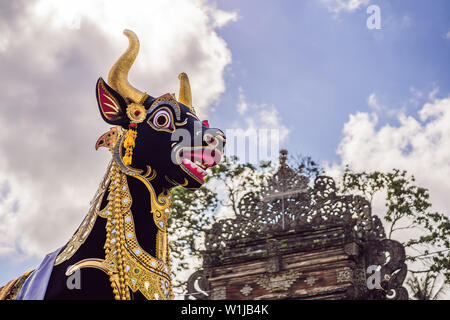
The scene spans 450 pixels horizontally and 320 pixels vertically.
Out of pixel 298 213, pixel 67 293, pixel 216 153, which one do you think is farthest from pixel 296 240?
pixel 67 293

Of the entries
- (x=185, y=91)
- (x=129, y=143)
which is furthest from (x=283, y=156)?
(x=129, y=143)

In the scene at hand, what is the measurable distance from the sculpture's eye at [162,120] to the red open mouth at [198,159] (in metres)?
0.20

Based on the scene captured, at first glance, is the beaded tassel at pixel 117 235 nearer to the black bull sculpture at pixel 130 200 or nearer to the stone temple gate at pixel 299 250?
the black bull sculpture at pixel 130 200

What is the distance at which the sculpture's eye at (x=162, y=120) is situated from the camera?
12.2 feet

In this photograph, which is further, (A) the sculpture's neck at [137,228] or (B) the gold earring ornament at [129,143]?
(B) the gold earring ornament at [129,143]

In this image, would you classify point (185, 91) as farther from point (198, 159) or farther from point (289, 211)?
point (289, 211)

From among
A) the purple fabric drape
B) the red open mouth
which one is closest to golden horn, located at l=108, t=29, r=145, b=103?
the red open mouth

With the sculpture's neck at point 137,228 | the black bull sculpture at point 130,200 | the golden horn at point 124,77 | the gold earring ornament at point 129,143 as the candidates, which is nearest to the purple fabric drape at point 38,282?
the black bull sculpture at point 130,200

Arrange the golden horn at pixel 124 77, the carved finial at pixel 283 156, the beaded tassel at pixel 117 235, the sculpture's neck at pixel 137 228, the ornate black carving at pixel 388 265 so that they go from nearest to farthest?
the beaded tassel at pixel 117 235 < the sculpture's neck at pixel 137 228 < the golden horn at pixel 124 77 < the ornate black carving at pixel 388 265 < the carved finial at pixel 283 156

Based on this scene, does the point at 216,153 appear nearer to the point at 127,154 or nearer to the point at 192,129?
the point at 192,129

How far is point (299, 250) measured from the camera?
9.83 meters
